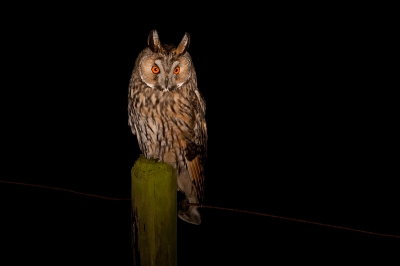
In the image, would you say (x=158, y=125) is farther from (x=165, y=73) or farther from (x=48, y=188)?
(x=48, y=188)

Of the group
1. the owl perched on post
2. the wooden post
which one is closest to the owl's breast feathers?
the owl perched on post

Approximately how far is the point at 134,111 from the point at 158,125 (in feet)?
0.43

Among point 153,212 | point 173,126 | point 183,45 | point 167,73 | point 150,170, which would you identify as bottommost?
point 153,212

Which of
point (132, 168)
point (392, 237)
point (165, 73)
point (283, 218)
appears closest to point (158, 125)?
point (165, 73)

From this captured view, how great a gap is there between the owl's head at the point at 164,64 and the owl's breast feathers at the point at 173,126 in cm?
5

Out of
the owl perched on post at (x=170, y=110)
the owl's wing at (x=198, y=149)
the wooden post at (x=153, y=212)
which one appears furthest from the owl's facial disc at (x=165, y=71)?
the wooden post at (x=153, y=212)

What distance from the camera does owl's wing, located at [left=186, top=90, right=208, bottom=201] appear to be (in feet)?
6.30

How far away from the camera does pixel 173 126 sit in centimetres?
187

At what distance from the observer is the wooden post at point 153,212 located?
1191 mm

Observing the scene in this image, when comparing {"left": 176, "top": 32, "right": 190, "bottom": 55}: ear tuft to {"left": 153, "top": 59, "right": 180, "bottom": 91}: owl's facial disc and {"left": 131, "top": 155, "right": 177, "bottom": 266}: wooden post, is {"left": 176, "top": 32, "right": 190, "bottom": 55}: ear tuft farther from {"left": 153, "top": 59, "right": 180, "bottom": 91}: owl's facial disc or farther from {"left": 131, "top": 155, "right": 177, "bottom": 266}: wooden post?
{"left": 131, "top": 155, "right": 177, "bottom": 266}: wooden post

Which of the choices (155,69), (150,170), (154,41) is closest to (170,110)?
(155,69)

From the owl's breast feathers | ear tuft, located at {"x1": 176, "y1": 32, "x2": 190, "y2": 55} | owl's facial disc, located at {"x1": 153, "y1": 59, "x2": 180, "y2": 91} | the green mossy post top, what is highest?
ear tuft, located at {"x1": 176, "y1": 32, "x2": 190, "y2": 55}

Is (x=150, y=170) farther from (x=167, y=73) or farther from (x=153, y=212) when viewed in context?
(x=167, y=73)

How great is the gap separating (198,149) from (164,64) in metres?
0.43
